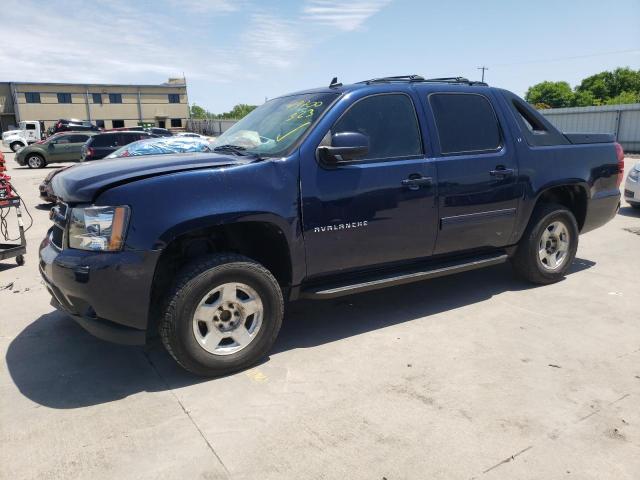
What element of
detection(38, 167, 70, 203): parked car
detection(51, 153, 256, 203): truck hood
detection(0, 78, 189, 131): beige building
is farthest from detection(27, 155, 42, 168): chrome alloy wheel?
detection(0, 78, 189, 131): beige building

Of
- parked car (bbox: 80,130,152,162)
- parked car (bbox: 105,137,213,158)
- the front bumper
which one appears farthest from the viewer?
parked car (bbox: 80,130,152,162)

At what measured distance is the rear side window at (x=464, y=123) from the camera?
4320mm

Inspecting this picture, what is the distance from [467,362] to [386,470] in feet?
4.47

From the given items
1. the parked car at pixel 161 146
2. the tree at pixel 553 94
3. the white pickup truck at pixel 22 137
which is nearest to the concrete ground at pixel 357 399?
the parked car at pixel 161 146

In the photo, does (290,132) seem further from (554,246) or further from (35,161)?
(35,161)

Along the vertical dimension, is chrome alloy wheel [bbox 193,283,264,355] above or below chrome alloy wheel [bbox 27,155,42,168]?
below

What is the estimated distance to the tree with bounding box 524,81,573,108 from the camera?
256 feet

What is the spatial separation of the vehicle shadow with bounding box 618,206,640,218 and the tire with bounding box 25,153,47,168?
23.2 m

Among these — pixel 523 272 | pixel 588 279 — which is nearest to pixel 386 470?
pixel 523 272

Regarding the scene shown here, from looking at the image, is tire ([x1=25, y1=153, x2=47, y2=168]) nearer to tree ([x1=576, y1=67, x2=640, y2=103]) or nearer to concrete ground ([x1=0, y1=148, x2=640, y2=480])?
concrete ground ([x1=0, y1=148, x2=640, y2=480])

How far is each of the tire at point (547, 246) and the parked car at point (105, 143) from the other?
1452 centimetres

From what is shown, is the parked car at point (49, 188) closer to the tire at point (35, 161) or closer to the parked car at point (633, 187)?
A: the parked car at point (633, 187)

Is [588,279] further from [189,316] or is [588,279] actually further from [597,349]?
[189,316]

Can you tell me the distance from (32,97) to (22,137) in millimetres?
26830
